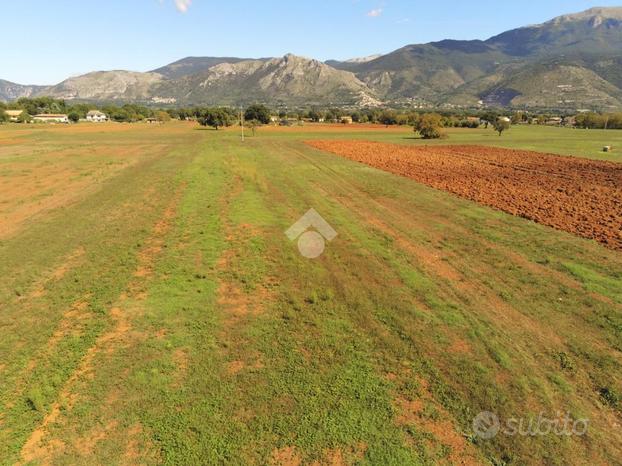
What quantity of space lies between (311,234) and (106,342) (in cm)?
1049

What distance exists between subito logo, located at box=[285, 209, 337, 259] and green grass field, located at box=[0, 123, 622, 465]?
23.8 inches

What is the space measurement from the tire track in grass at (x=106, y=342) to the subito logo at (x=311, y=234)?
604cm

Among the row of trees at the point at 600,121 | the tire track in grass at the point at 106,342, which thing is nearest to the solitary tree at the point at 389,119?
the row of trees at the point at 600,121

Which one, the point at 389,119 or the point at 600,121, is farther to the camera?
the point at 389,119

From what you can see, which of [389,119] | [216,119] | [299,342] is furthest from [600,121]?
[299,342]

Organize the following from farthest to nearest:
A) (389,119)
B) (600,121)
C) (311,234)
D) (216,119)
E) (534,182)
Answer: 1. (389,119)
2. (600,121)
3. (216,119)
4. (534,182)
5. (311,234)

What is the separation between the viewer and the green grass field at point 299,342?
6.72 metres

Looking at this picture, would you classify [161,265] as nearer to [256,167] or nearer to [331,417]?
[331,417]

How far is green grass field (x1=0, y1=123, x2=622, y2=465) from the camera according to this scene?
22.1ft

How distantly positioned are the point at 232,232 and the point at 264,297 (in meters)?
6.96

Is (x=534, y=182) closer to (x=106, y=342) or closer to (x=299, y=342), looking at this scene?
(x=299, y=342)

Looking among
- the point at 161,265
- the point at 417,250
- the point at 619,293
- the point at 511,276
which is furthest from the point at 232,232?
the point at 619,293

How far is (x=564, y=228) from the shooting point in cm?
1903

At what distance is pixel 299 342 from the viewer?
9.55m
